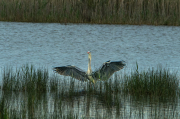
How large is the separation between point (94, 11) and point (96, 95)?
1371 cm

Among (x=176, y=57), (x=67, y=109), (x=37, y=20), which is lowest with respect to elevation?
(x=67, y=109)

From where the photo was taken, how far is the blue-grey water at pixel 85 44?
40.2 ft

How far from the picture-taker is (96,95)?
26.9 ft

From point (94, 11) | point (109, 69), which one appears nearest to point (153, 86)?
point (109, 69)

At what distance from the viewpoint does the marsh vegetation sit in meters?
6.80

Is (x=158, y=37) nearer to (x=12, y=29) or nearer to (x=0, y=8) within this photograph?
(x=12, y=29)

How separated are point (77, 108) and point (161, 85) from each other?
216cm

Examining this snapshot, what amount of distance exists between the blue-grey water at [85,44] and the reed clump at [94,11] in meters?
0.48

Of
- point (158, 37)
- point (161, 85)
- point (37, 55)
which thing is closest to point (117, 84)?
point (161, 85)

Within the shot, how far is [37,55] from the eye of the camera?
1323 centimetres

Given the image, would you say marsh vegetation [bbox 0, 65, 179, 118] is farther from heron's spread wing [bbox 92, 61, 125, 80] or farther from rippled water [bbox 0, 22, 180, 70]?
rippled water [bbox 0, 22, 180, 70]

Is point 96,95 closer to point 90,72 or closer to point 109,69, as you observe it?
point 90,72

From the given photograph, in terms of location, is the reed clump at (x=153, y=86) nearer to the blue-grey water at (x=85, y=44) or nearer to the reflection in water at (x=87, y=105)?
the reflection in water at (x=87, y=105)

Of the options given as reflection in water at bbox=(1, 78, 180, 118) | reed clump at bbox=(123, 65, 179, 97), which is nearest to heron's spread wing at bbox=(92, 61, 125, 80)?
reflection in water at bbox=(1, 78, 180, 118)
